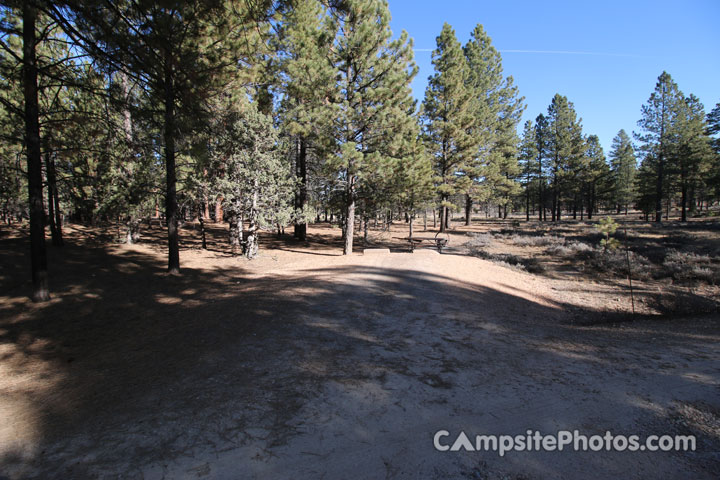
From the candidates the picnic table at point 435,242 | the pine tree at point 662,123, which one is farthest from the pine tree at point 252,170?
the pine tree at point 662,123

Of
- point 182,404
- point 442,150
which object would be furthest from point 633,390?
point 442,150

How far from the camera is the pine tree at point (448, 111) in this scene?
24.6 m

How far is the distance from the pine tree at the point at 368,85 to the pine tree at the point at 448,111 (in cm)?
1018

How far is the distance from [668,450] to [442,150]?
27.0 metres

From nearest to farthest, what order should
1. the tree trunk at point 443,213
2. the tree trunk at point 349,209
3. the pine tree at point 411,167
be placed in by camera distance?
the pine tree at point 411,167 < the tree trunk at point 349,209 < the tree trunk at point 443,213

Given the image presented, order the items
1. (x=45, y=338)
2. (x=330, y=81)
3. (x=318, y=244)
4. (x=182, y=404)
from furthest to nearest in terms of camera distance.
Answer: (x=318, y=244) < (x=330, y=81) < (x=45, y=338) < (x=182, y=404)

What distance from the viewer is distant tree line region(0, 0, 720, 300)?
5.23 metres

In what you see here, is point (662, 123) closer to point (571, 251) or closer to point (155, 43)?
point (571, 251)

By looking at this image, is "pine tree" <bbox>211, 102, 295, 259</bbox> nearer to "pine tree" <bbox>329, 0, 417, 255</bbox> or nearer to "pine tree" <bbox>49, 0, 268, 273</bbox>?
"pine tree" <bbox>329, 0, 417, 255</bbox>

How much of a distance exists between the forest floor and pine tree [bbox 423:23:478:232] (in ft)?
62.6

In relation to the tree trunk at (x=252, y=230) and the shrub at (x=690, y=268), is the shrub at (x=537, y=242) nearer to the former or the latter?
the shrub at (x=690, y=268)

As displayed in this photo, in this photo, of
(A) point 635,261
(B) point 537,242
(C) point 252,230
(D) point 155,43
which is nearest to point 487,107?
(B) point 537,242

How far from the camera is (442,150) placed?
27219mm

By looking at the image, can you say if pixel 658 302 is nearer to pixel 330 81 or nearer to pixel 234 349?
pixel 234 349
